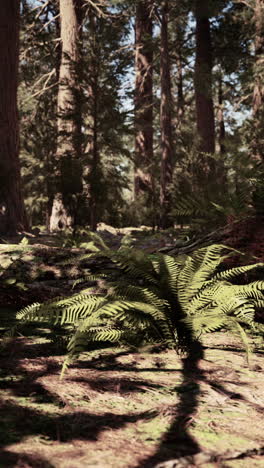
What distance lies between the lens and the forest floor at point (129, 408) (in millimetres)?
1365

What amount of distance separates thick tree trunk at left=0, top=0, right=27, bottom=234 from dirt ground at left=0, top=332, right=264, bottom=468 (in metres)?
6.67

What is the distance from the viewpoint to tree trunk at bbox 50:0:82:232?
948 cm

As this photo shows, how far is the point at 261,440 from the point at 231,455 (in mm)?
199

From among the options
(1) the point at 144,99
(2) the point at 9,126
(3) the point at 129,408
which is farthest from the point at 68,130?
(3) the point at 129,408

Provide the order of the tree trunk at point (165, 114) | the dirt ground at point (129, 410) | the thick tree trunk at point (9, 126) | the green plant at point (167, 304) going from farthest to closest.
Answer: the tree trunk at point (165, 114)
the thick tree trunk at point (9, 126)
the green plant at point (167, 304)
the dirt ground at point (129, 410)

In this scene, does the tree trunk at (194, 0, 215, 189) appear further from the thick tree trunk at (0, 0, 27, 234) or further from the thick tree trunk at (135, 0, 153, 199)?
the thick tree trunk at (0, 0, 27, 234)

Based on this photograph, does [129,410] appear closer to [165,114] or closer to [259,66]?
[259,66]

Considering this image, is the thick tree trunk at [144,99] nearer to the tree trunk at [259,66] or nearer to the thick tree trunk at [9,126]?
the tree trunk at [259,66]

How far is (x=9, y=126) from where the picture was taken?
896 cm

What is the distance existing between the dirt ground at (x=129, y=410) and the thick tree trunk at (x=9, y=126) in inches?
263

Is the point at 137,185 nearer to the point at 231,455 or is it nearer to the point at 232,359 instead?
the point at 232,359

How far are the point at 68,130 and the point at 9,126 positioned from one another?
274 cm

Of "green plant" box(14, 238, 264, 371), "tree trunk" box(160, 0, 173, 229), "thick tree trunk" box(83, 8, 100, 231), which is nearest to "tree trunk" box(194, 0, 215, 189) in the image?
"tree trunk" box(160, 0, 173, 229)

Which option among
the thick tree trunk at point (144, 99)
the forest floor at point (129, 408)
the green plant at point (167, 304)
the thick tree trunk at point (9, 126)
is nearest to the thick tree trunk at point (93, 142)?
the thick tree trunk at point (9, 126)
